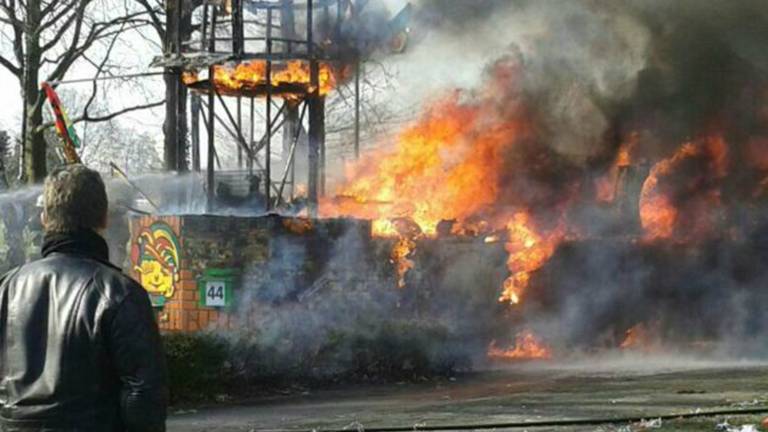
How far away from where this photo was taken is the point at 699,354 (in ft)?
61.7

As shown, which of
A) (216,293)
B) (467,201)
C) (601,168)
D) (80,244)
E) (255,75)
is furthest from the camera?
(601,168)

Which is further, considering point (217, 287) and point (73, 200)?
point (217, 287)

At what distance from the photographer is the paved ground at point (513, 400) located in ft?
36.1

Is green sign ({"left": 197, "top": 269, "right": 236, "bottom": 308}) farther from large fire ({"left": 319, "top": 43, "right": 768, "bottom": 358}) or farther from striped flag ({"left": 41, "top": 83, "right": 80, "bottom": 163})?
striped flag ({"left": 41, "top": 83, "right": 80, "bottom": 163})

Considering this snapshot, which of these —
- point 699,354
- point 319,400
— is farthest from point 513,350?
point 319,400

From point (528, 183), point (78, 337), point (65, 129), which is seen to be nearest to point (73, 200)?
point (78, 337)

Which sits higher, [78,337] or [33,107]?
[33,107]

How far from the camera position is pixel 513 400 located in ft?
40.9

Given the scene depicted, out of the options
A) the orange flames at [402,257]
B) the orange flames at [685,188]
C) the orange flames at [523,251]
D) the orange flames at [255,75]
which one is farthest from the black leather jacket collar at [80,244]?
the orange flames at [685,188]

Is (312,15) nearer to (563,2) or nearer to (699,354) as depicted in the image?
(563,2)

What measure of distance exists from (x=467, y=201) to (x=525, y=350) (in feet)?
10.5

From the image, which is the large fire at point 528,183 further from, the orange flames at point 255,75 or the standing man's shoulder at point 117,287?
the standing man's shoulder at point 117,287

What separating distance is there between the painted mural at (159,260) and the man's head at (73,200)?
525 inches

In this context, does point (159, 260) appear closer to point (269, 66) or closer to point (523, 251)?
point (269, 66)
